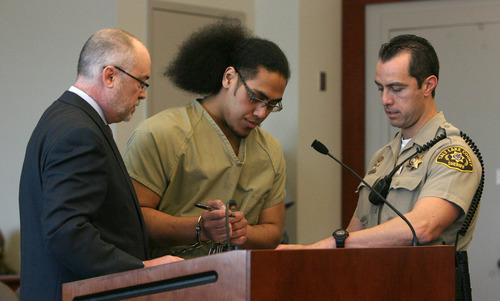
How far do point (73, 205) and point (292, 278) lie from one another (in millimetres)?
592

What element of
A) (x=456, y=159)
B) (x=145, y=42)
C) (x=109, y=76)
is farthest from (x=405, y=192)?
(x=145, y=42)

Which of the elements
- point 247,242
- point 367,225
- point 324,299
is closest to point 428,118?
point 367,225

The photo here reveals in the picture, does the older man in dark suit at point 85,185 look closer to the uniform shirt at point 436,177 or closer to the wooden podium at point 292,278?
the wooden podium at point 292,278

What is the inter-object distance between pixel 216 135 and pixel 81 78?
68 centimetres

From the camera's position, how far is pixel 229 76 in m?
2.40

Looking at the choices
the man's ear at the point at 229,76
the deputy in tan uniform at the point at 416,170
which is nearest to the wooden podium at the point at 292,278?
the deputy in tan uniform at the point at 416,170

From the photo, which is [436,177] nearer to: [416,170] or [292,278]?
[416,170]

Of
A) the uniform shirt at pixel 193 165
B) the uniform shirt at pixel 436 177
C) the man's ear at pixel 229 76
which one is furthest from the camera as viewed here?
the man's ear at pixel 229 76

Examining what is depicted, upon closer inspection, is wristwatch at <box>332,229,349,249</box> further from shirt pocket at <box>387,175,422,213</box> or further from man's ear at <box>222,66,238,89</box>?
man's ear at <box>222,66,238,89</box>

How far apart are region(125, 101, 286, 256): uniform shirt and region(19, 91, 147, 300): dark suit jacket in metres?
0.43

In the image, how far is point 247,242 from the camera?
7.53 feet

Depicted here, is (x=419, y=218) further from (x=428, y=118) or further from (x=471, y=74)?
(x=471, y=74)

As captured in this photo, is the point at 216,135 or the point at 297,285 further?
the point at 216,135

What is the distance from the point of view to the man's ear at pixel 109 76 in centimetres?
183
